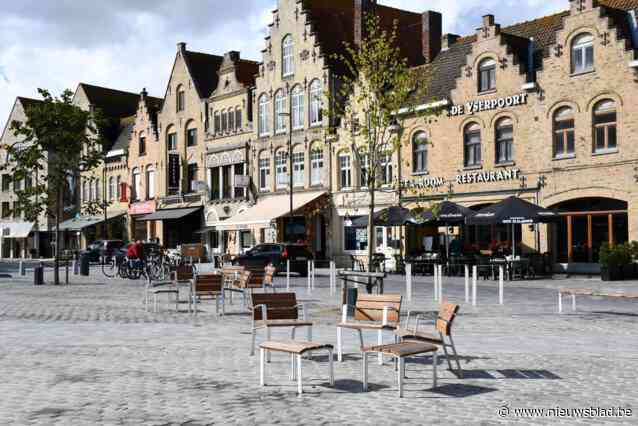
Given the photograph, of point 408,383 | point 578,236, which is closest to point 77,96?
point 578,236

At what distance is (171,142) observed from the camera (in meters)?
56.2

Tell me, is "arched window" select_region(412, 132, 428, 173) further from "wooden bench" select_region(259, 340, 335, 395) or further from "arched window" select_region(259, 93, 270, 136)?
"wooden bench" select_region(259, 340, 335, 395)

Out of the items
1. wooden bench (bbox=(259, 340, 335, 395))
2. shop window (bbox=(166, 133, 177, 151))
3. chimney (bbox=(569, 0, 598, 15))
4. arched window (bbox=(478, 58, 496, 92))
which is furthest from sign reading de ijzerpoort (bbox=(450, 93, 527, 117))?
wooden bench (bbox=(259, 340, 335, 395))

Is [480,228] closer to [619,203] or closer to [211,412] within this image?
[619,203]

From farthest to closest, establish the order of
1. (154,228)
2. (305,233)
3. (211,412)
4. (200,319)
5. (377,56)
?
(154,228)
(305,233)
(377,56)
(200,319)
(211,412)

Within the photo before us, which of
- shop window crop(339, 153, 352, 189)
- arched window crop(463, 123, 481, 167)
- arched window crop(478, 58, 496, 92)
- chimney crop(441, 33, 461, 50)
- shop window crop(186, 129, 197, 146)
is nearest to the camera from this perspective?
arched window crop(478, 58, 496, 92)

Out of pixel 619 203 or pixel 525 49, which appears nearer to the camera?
pixel 619 203

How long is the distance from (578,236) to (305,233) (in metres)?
16.6

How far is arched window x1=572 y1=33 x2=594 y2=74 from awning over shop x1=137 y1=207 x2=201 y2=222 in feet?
Answer: 91.4

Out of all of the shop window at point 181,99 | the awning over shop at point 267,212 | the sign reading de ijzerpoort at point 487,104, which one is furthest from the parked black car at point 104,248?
the sign reading de ijzerpoort at point 487,104

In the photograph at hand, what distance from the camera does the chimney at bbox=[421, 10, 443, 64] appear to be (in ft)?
146

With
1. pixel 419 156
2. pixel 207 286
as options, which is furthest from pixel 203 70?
pixel 207 286

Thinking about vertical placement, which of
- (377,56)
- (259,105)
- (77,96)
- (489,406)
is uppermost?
(77,96)

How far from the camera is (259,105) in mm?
47906
